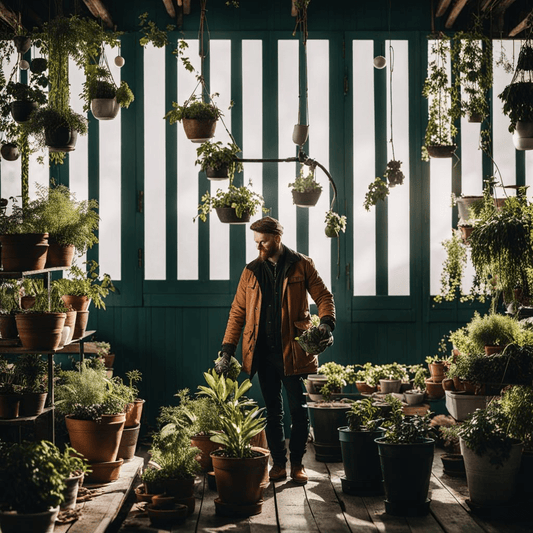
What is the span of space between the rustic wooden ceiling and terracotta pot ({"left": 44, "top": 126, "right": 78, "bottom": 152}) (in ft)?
5.71

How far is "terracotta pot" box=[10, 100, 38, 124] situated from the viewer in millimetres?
5973

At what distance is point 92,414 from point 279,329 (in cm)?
145

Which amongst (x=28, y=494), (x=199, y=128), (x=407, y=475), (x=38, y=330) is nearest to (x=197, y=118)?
(x=199, y=128)

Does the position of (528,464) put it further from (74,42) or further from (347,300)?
(74,42)

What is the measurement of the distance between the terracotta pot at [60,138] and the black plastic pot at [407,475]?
308 centimetres

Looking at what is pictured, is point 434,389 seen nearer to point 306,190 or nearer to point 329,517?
point 306,190

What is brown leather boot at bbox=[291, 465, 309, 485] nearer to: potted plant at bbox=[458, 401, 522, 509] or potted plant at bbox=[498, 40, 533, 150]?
potted plant at bbox=[458, 401, 522, 509]

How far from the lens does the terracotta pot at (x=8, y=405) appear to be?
4820 mm

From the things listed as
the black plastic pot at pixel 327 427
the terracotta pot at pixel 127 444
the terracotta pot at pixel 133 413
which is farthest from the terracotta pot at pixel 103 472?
the black plastic pot at pixel 327 427

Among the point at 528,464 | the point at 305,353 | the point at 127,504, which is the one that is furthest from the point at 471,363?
the point at 127,504

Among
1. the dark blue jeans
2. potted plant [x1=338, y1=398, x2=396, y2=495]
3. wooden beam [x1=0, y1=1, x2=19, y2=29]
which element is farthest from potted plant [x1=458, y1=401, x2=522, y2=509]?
wooden beam [x1=0, y1=1, x2=19, y2=29]

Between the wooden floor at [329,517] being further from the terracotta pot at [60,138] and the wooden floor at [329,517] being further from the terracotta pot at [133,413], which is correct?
the terracotta pot at [60,138]

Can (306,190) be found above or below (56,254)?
above

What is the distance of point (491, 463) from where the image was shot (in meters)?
4.91
